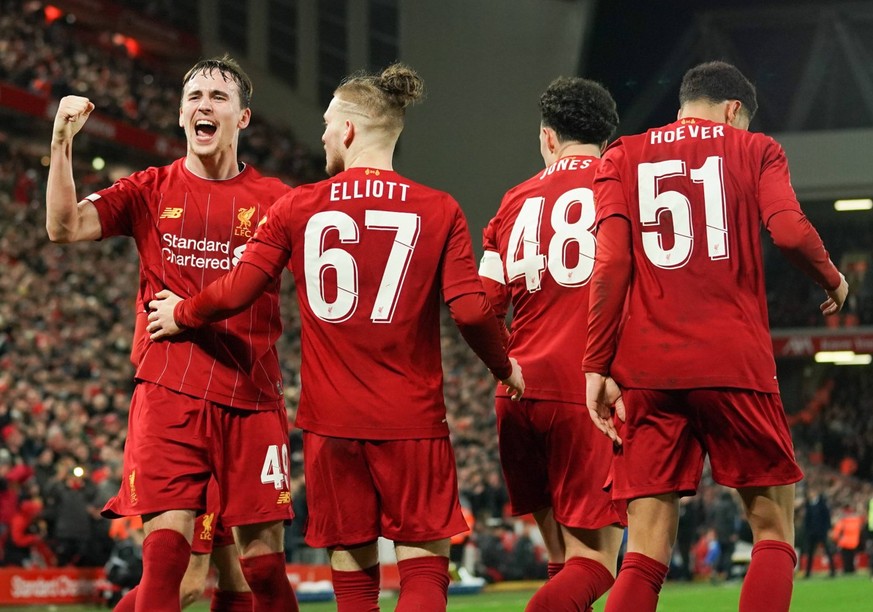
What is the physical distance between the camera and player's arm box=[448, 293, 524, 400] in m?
4.55

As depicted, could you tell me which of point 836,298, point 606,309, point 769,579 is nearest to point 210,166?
point 606,309

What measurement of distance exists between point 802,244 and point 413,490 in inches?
65.4

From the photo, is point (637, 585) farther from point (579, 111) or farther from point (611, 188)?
point (579, 111)

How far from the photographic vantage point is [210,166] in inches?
212

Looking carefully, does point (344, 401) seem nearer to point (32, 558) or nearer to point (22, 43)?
point (32, 558)

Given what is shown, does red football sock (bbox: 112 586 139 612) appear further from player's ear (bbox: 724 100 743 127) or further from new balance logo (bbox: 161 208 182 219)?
player's ear (bbox: 724 100 743 127)

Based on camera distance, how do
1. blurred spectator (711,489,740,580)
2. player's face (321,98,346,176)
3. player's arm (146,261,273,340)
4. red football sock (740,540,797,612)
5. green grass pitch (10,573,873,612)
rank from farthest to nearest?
1. blurred spectator (711,489,740,580)
2. green grass pitch (10,573,873,612)
3. player's face (321,98,346,176)
4. player's arm (146,261,273,340)
5. red football sock (740,540,797,612)

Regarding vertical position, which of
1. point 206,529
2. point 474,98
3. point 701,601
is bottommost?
point 701,601

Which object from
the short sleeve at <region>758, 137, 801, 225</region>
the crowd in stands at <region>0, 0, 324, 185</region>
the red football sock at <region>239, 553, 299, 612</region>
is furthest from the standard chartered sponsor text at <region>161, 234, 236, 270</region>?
the crowd in stands at <region>0, 0, 324, 185</region>

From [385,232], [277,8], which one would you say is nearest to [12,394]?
[385,232]

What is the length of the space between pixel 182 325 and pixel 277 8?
30003mm

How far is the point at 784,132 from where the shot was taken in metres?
32.1

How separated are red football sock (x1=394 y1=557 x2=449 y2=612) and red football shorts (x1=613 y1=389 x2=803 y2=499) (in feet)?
2.35

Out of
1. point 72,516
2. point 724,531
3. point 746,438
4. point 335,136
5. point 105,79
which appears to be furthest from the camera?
point 105,79
